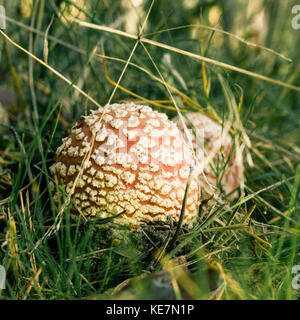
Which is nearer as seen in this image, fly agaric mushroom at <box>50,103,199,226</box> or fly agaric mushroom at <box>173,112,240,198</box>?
fly agaric mushroom at <box>50,103,199,226</box>

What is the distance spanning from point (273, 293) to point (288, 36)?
2756 mm

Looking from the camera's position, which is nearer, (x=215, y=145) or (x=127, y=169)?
(x=127, y=169)

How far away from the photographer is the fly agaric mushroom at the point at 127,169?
1283mm

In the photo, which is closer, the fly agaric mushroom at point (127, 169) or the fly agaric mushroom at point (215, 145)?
the fly agaric mushroom at point (127, 169)

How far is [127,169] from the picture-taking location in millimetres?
1297

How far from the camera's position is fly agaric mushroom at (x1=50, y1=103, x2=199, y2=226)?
128 centimetres

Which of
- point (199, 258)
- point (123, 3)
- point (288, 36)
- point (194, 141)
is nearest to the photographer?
point (199, 258)
